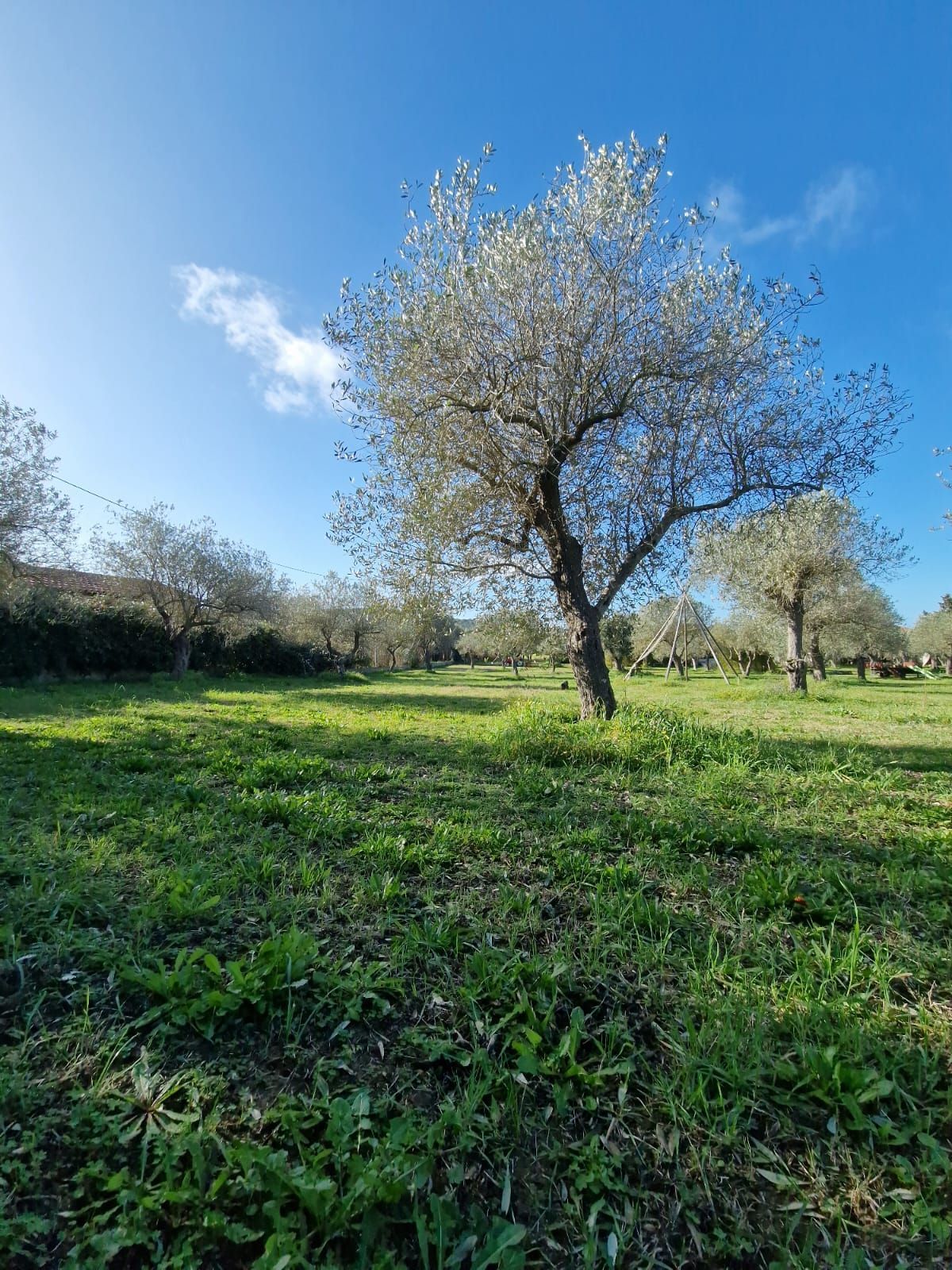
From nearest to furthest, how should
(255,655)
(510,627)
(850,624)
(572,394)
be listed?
(572,394)
(510,627)
(850,624)
(255,655)

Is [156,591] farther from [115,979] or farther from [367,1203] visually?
[367,1203]

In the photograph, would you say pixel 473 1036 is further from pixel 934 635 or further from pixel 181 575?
pixel 934 635

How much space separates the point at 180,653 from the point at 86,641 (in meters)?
3.50

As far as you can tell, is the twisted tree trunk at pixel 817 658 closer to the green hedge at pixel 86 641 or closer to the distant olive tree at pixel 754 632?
the distant olive tree at pixel 754 632

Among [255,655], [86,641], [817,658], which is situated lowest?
[817,658]

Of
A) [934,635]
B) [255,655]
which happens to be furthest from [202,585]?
[934,635]

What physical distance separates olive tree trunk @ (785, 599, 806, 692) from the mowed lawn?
18004 mm

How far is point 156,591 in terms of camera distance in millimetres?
22703

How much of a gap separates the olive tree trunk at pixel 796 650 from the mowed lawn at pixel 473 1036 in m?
18.0

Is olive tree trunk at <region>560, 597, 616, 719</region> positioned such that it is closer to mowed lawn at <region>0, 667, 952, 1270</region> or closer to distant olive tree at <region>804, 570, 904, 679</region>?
mowed lawn at <region>0, 667, 952, 1270</region>

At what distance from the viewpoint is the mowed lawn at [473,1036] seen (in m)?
1.56

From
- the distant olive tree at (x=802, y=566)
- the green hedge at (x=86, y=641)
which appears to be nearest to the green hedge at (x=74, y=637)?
the green hedge at (x=86, y=641)

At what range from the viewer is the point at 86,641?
887 inches

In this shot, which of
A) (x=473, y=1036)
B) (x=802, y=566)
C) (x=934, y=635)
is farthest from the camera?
(x=934, y=635)
